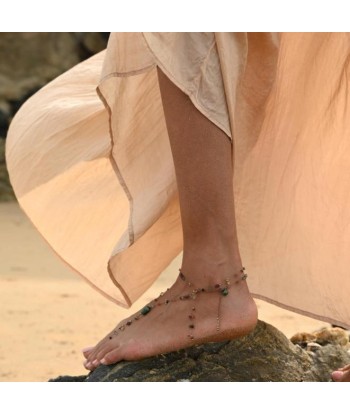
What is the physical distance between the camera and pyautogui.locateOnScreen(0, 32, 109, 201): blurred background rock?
681 cm

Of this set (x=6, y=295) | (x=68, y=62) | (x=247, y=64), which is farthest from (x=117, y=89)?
(x=68, y=62)

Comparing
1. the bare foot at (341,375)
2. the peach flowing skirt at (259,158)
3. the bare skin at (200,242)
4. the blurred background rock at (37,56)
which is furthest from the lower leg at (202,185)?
the blurred background rock at (37,56)

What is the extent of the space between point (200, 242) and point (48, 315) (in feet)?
6.41

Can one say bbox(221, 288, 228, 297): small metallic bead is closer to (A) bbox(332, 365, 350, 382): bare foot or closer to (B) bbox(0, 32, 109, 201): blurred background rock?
(A) bbox(332, 365, 350, 382): bare foot

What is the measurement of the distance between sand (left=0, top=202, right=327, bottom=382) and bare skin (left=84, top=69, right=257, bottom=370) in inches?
42.6

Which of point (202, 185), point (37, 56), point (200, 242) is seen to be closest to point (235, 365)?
point (200, 242)

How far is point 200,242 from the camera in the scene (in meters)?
2.19

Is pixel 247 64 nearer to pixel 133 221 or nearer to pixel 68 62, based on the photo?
pixel 133 221

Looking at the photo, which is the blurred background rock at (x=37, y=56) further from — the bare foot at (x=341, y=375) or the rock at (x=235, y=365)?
the bare foot at (x=341, y=375)

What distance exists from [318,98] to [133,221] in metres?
0.51

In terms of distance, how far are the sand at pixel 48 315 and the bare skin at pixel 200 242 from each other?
3.55ft

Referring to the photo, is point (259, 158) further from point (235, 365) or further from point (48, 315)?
point (48, 315)

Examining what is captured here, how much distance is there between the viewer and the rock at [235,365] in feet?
7.46

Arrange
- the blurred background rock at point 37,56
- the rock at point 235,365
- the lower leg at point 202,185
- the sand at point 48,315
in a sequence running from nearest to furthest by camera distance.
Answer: the lower leg at point 202,185, the rock at point 235,365, the sand at point 48,315, the blurred background rock at point 37,56
